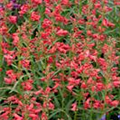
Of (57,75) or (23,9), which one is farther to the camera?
(23,9)

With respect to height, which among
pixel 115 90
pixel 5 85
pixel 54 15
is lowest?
pixel 115 90

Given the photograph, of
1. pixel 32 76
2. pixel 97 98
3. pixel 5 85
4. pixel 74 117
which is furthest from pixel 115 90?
pixel 5 85

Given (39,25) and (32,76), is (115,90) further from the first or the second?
(39,25)

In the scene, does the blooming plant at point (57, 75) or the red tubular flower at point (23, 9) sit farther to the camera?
the red tubular flower at point (23, 9)

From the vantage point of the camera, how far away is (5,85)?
14.0 ft

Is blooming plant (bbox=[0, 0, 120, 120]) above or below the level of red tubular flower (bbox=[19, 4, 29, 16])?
below

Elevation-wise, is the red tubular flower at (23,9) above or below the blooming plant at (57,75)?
above

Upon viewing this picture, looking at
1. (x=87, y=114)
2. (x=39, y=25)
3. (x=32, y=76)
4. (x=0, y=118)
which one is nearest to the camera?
(x=0, y=118)

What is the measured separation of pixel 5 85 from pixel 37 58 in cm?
46

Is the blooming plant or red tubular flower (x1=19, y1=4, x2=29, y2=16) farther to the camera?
red tubular flower (x1=19, y1=4, x2=29, y2=16)

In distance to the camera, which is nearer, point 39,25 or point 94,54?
point 94,54

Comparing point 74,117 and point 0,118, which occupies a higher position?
point 0,118

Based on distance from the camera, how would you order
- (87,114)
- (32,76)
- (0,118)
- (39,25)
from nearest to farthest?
(0,118) → (87,114) → (32,76) → (39,25)

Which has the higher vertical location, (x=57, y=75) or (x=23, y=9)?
(x=23, y=9)
